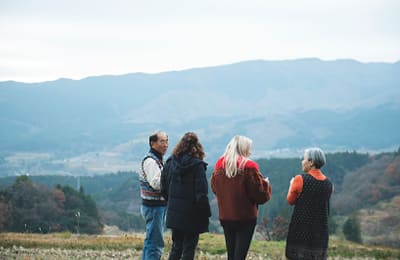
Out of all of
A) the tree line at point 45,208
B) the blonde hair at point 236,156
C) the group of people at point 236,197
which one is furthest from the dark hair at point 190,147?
the tree line at point 45,208

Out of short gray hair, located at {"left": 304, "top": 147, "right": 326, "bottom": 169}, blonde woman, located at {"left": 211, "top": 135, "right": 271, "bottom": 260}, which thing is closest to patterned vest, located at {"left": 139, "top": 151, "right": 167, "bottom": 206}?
blonde woman, located at {"left": 211, "top": 135, "right": 271, "bottom": 260}

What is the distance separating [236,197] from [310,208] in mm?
978

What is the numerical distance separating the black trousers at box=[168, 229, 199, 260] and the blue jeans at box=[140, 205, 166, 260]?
1.79ft

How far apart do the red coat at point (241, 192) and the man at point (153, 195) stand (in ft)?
3.62

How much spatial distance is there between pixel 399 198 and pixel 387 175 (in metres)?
13.5

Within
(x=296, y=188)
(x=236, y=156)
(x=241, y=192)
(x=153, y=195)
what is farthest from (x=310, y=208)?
(x=153, y=195)

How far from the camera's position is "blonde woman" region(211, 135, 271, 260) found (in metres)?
8.16

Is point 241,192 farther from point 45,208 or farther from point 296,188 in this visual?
point 45,208

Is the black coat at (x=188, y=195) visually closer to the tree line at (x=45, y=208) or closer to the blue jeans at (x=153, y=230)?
the blue jeans at (x=153, y=230)

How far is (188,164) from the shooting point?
27.5ft

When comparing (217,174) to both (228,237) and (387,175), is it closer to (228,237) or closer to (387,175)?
(228,237)

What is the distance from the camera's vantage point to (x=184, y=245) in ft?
28.6

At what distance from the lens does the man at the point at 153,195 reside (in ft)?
30.1

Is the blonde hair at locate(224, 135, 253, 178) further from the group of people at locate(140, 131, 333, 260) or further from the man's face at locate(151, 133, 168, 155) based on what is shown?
the man's face at locate(151, 133, 168, 155)
